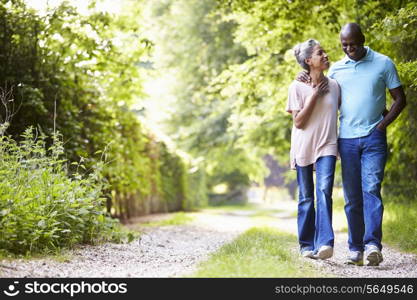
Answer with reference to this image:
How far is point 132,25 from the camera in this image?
10.8m

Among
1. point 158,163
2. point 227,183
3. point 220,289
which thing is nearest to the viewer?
point 220,289

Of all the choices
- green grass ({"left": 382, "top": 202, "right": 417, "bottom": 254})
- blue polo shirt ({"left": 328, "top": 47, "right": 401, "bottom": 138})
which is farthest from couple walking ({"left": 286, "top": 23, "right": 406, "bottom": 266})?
green grass ({"left": 382, "top": 202, "right": 417, "bottom": 254})

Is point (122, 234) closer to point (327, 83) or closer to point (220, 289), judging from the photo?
point (327, 83)

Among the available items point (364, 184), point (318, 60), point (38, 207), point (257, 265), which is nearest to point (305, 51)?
point (318, 60)

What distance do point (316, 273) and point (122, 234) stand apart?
10.3 ft

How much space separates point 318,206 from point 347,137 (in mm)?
660

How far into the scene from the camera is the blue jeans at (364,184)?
5.04 m

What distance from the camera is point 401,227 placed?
24.5 feet

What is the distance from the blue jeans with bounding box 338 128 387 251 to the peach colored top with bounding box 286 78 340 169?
0.59 ft

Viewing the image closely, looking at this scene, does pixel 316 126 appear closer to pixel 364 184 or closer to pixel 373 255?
pixel 364 184

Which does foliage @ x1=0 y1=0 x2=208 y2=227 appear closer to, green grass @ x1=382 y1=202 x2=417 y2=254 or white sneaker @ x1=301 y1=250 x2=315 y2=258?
white sneaker @ x1=301 y1=250 x2=315 y2=258

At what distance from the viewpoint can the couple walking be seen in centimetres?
505

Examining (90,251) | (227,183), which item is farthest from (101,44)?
(227,183)

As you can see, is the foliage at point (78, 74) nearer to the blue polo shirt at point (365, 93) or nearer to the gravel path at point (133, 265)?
the gravel path at point (133, 265)
